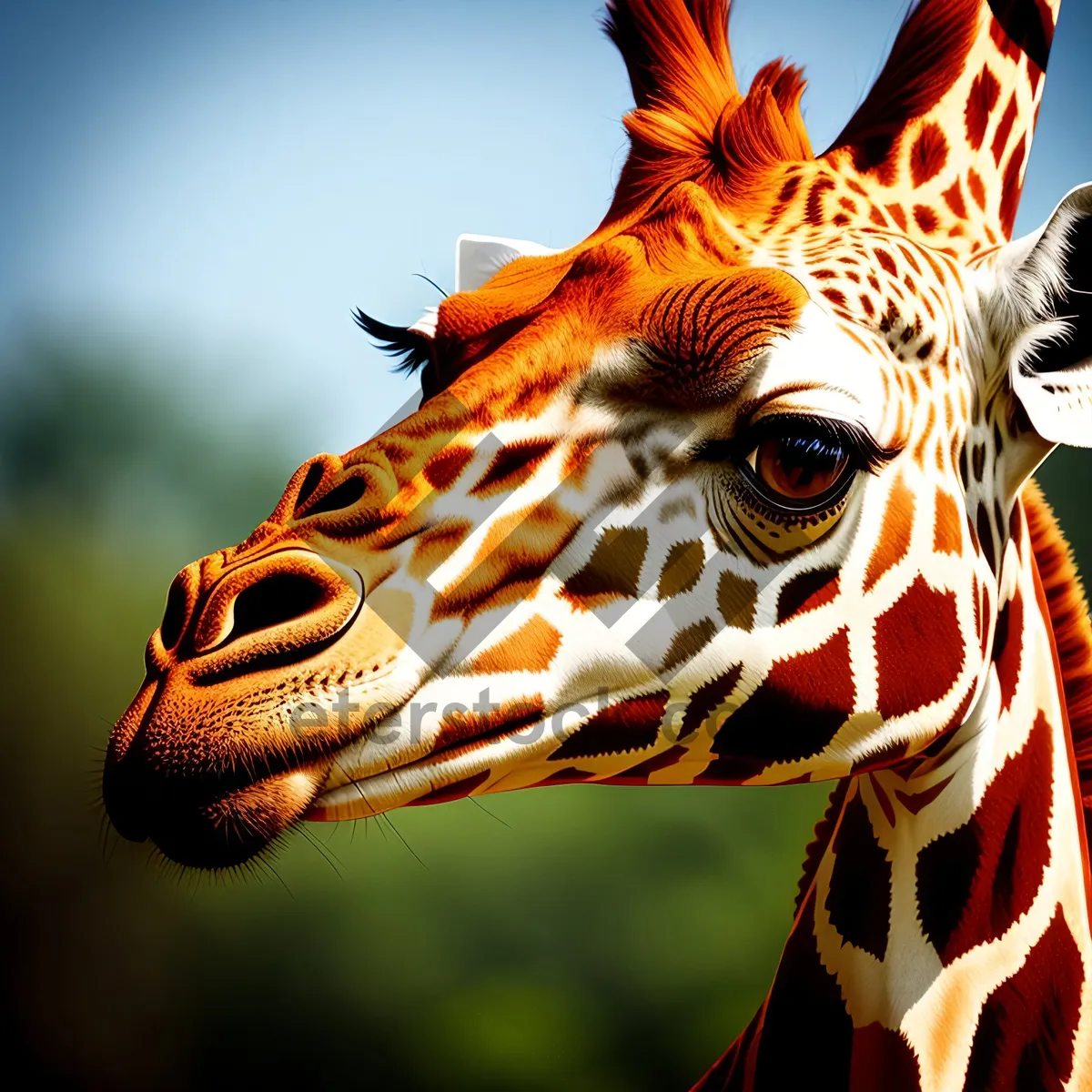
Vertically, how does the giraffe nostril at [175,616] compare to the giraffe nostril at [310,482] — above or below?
below

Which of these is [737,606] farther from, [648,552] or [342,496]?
[342,496]

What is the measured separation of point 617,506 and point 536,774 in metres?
0.24

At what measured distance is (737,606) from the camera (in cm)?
82

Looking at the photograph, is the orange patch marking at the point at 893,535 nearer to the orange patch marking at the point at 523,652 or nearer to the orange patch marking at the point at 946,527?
the orange patch marking at the point at 946,527

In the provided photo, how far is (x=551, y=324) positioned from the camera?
855mm

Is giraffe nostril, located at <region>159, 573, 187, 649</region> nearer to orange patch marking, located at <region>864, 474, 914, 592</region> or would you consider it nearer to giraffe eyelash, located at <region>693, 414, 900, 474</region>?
giraffe eyelash, located at <region>693, 414, 900, 474</region>

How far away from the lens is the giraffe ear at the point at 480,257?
119cm

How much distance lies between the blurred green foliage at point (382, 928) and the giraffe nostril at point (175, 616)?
1.41 m

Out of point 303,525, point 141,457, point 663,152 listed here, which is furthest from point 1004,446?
point 141,457

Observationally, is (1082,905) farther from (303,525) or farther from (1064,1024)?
(303,525)

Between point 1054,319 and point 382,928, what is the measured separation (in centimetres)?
195

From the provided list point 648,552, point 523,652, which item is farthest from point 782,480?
point 523,652

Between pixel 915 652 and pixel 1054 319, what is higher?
pixel 1054 319

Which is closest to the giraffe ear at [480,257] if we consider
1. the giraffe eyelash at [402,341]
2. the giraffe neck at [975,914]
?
the giraffe eyelash at [402,341]
